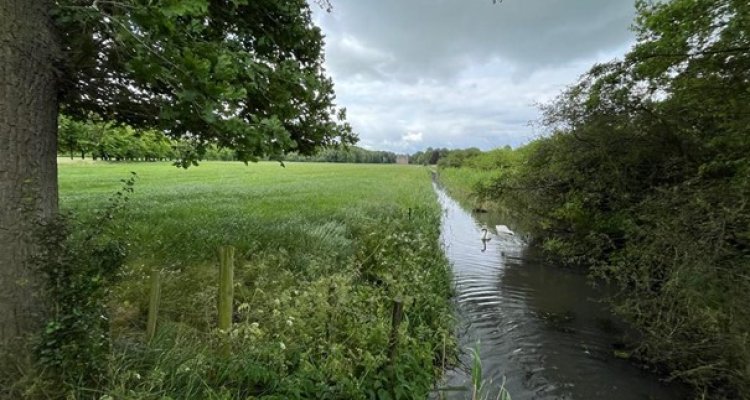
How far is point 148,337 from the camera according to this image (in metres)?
3.56

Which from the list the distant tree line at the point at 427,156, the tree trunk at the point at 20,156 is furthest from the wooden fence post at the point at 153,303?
the distant tree line at the point at 427,156

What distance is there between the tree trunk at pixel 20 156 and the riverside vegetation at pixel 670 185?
682 cm

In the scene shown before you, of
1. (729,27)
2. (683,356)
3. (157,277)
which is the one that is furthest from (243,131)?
(729,27)

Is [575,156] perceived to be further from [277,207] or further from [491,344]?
[277,207]

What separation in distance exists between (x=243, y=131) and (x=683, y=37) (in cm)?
750

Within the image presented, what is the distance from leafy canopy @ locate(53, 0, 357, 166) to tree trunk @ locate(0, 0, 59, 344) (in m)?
0.30

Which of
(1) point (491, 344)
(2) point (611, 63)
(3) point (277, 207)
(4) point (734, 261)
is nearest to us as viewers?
(4) point (734, 261)

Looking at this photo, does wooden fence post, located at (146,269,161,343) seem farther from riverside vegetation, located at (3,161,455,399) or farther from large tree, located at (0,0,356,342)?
large tree, located at (0,0,356,342)

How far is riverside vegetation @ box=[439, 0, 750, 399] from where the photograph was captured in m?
4.70

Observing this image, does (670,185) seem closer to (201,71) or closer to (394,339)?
(394,339)

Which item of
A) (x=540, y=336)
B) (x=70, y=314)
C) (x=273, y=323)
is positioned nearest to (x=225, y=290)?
(x=273, y=323)

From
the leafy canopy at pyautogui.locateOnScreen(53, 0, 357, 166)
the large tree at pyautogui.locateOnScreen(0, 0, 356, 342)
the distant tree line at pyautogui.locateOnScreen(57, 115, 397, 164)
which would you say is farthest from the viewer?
the distant tree line at pyautogui.locateOnScreen(57, 115, 397, 164)

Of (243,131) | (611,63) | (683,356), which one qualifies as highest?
(611,63)

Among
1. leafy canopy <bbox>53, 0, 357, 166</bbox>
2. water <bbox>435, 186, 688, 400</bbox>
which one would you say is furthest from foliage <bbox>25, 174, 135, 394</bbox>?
water <bbox>435, 186, 688, 400</bbox>
